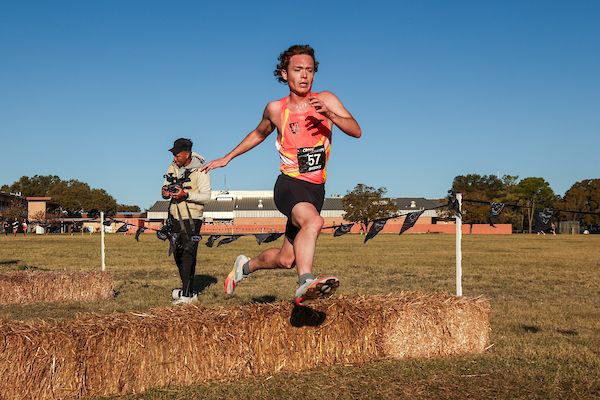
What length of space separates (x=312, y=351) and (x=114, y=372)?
5.84ft

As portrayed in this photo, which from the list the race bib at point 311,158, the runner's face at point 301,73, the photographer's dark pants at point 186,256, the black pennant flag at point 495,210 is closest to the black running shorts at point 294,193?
the race bib at point 311,158

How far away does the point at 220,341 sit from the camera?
13.9ft

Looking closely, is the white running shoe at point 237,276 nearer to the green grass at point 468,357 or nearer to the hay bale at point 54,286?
the green grass at point 468,357

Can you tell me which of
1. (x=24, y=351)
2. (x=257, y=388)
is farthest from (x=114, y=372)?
(x=257, y=388)

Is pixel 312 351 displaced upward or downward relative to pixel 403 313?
downward

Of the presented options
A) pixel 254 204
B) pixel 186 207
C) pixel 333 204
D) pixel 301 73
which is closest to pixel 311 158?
pixel 301 73

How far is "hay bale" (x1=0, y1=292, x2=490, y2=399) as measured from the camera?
12.1 ft

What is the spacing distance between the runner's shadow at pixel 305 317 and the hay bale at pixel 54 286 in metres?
5.74

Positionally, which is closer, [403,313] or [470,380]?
[470,380]

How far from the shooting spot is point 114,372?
3.87 metres

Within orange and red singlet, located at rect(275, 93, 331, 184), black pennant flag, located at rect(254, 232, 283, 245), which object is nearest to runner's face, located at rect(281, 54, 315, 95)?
orange and red singlet, located at rect(275, 93, 331, 184)

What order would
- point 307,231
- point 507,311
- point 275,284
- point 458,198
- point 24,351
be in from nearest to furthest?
point 24,351 → point 307,231 → point 458,198 → point 507,311 → point 275,284

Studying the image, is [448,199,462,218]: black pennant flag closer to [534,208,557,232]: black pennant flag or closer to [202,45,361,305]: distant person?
[534,208,557,232]: black pennant flag

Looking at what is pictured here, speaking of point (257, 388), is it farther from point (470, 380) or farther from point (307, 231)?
point (470, 380)
